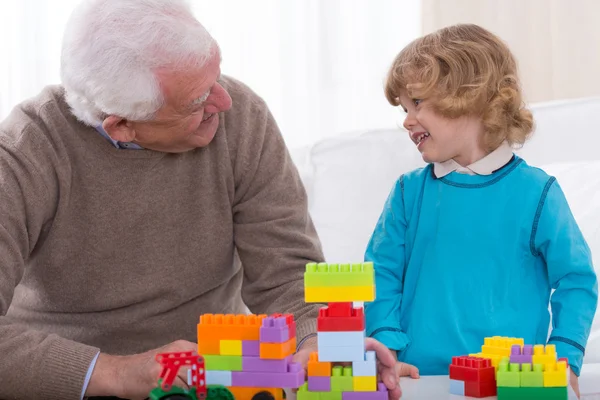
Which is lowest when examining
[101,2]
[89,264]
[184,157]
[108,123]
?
[89,264]

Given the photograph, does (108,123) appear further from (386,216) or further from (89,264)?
(386,216)

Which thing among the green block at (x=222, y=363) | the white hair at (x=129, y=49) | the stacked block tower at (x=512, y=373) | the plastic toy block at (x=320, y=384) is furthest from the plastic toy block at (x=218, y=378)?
the white hair at (x=129, y=49)

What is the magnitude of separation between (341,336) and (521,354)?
0.87 ft

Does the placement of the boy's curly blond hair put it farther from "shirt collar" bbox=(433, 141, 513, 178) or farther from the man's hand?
the man's hand

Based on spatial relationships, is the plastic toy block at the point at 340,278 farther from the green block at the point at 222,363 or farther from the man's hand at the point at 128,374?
the man's hand at the point at 128,374

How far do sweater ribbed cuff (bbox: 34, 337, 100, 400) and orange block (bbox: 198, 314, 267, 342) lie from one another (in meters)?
0.36

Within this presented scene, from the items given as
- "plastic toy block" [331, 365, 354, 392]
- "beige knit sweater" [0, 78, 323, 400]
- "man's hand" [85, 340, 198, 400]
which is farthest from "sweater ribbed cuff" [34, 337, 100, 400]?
"plastic toy block" [331, 365, 354, 392]

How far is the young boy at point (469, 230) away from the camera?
1.43 meters

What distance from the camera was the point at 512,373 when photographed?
1.09 m

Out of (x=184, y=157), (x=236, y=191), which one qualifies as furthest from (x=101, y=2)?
(x=236, y=191)

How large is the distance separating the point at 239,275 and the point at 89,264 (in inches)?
13.7

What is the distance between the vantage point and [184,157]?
168 centimetres

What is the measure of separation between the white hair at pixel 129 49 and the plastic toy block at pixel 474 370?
2.24 feet

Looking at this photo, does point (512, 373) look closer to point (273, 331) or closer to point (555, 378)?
point (555, 378)
